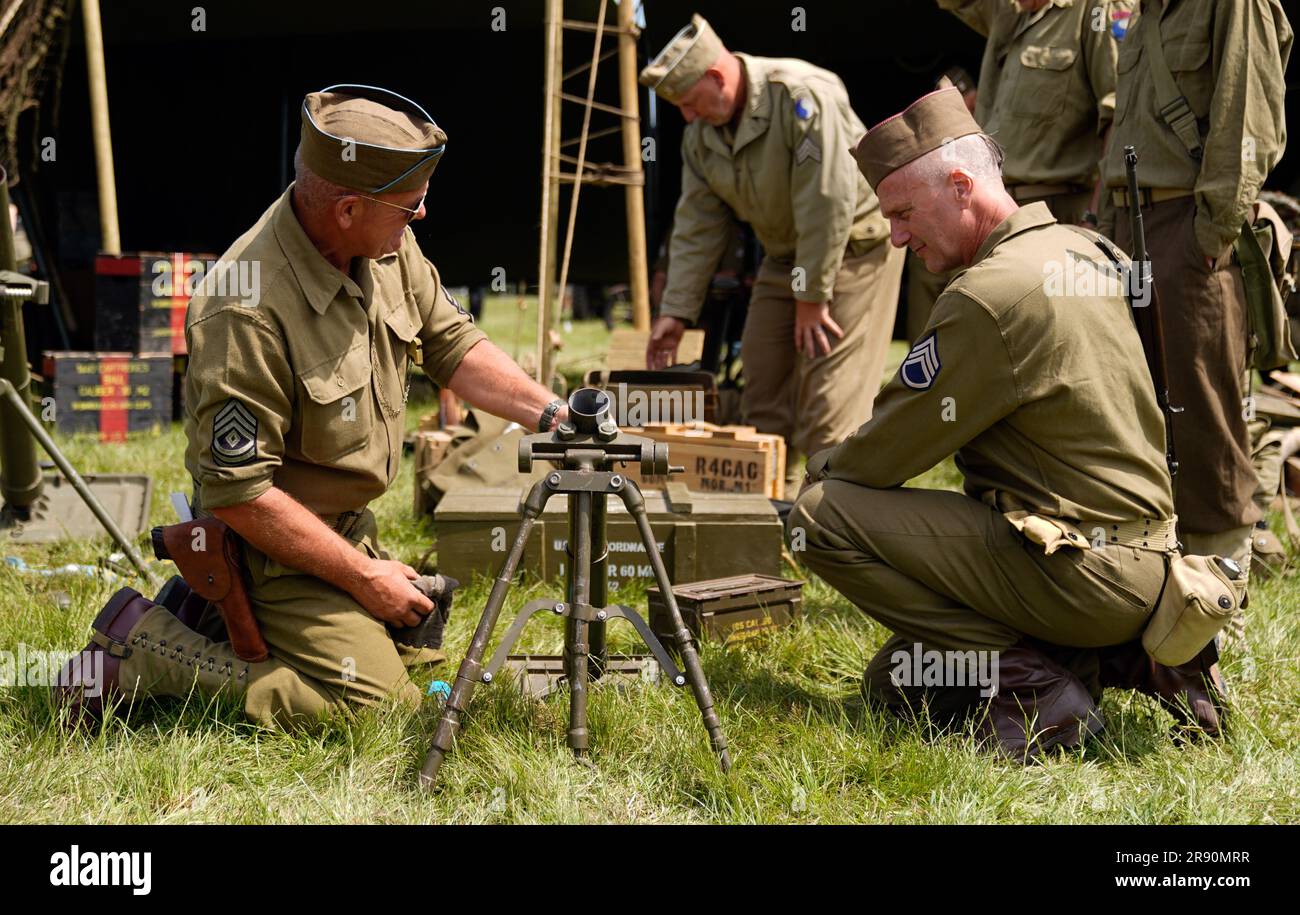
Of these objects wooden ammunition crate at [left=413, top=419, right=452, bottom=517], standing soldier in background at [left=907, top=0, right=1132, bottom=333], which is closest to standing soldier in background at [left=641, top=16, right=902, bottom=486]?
standing soldier in background at [left=907, top=0, right=1132, bottom=333]

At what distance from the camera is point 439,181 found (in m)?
11.8

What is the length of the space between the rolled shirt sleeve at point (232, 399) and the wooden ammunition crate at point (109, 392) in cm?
562

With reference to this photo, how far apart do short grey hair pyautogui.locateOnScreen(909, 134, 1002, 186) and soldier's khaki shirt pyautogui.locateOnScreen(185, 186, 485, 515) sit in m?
1.59

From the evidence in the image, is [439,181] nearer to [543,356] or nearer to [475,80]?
[475,80]

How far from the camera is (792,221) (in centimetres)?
644

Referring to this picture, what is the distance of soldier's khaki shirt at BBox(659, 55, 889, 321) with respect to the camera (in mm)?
6098

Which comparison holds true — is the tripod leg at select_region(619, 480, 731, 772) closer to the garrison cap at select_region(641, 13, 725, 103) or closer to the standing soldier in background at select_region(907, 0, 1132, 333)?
the standing soldier in background at select_region(907, 0, 1132, 333)

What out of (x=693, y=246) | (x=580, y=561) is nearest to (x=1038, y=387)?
(x=580, y=561)

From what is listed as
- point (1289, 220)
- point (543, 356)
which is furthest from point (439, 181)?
point (1289, 220)

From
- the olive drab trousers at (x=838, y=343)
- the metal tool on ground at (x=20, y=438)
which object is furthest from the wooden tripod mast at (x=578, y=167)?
the metal tool on ground at (x=20, y=438)

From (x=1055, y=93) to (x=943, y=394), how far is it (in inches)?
107

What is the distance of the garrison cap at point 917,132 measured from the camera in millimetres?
3512

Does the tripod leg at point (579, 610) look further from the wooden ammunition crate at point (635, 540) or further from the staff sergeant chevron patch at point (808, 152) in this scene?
the staff sergeant chevron patch at point (808, 152)
